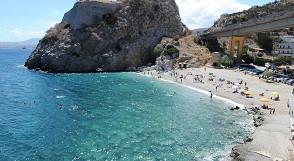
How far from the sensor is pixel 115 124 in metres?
34.9

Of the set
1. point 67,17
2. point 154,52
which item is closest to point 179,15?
point 154,52

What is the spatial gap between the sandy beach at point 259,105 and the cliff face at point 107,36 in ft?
52.4

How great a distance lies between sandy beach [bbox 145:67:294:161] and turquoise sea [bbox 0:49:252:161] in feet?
6.80

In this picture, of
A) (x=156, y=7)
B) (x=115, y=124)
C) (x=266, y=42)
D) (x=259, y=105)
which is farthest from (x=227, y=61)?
(x=115, y=124)

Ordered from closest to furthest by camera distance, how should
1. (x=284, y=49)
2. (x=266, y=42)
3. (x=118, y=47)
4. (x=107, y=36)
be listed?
(x=118, y=47)
(x=107, y=36)
(x=284, y=49)
(x=266, y=42)

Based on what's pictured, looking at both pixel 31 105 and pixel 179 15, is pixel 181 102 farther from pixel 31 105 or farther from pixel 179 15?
pixel 179 15

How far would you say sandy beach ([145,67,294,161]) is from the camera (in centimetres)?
2613

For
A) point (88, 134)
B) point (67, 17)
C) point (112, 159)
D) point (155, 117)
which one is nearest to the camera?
point (112, 159)

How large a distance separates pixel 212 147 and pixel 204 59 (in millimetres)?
59318

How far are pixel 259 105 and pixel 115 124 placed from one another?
2463 centimetres

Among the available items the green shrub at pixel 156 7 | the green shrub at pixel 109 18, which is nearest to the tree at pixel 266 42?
the green shrub at pixel 156 7

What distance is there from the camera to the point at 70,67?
83375 mm

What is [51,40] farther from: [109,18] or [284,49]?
[284,49]

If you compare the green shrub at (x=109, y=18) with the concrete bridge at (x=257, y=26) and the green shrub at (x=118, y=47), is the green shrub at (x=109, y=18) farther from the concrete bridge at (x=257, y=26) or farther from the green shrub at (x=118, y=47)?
the concrete bridge at (x=257, y=26)
